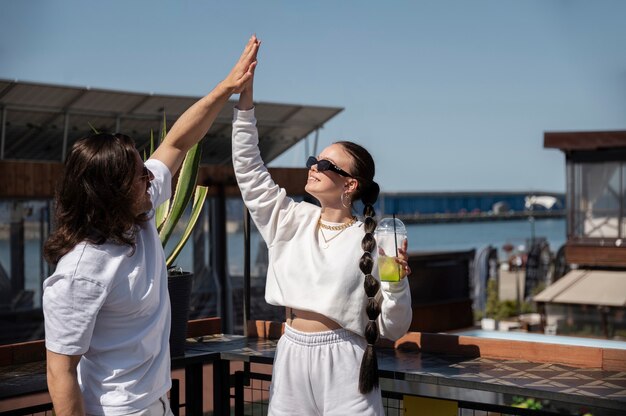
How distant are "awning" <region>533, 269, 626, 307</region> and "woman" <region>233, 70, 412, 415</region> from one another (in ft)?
48.0

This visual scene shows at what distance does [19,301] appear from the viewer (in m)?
10.9

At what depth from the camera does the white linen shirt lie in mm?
2174

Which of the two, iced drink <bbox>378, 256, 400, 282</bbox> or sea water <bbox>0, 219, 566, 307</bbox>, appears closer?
iced drink <bbox>378, 256, 400, 282</bbox>

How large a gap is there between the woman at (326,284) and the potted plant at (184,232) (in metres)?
1.00

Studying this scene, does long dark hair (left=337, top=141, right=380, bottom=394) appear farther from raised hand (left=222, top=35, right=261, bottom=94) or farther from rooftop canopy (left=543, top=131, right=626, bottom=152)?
rooftop canopy (left=543, top=131, right=626, bottom=152)

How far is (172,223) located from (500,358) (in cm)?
160

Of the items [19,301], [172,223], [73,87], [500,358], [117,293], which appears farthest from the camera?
[73,87]

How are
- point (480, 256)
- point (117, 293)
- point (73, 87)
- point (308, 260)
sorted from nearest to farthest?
point (117, 293) < point (308, 260) < point (73, 87) < point (480, 256)

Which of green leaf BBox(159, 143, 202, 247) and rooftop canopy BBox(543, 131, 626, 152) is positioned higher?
rooftop canopy BBox(543, 131, 626, 152)

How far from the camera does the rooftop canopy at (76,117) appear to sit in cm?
1364

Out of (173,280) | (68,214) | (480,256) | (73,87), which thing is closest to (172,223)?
(173,280)

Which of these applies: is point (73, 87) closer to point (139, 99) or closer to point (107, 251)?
point (139, 99)

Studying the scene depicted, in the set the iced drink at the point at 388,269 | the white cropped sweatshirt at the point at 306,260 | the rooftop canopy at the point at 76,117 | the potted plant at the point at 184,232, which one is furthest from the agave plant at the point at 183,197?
the rooftop canopy at the point at 76,117

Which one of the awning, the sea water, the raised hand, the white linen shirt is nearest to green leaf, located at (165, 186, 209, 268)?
the raised hand
